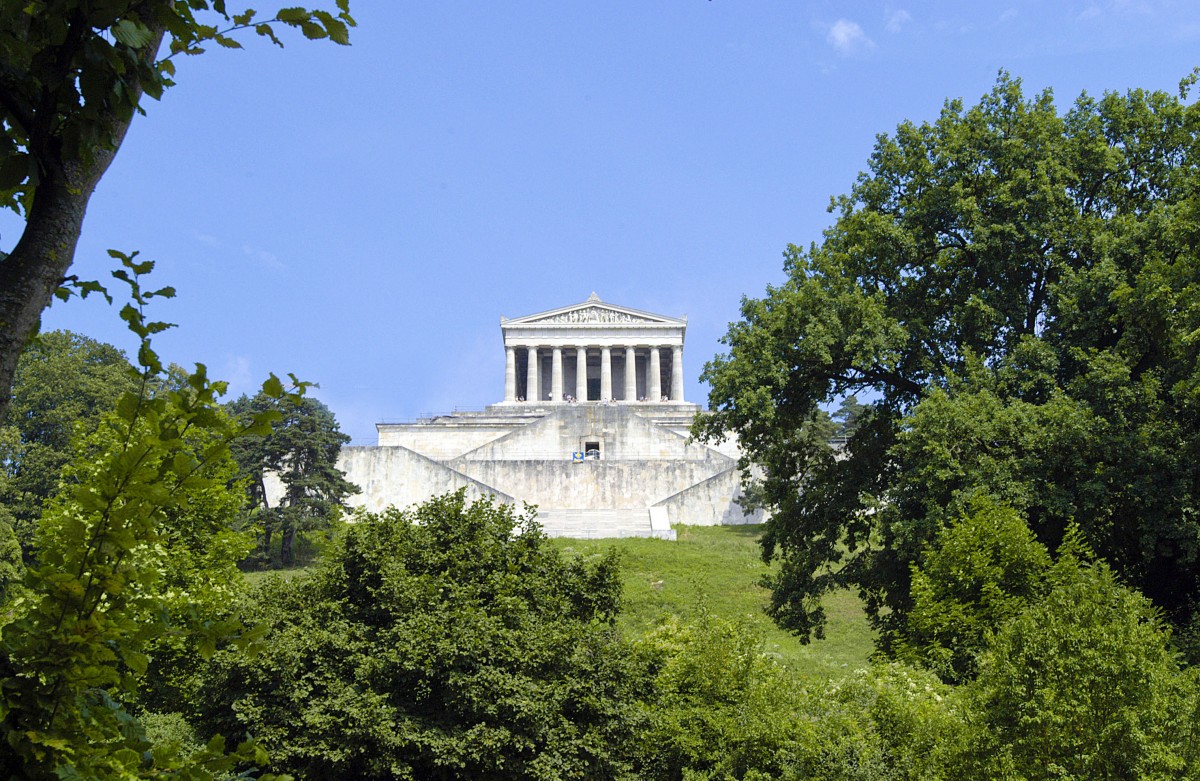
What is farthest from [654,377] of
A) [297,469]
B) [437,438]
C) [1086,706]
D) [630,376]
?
[1086,706]

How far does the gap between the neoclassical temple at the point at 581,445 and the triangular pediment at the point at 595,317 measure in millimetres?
78

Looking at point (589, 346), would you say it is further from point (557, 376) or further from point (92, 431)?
point (92, 431)

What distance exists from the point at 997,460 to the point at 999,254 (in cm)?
475

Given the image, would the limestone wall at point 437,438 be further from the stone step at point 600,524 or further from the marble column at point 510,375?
the stone step at point 600,524

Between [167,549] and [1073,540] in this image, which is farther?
Result: [167,549]

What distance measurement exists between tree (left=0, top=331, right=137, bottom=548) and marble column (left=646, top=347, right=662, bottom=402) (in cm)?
4096

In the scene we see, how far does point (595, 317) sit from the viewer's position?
8550 centimetres

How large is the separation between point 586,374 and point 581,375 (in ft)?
6.27

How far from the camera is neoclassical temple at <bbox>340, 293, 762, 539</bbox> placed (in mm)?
46875

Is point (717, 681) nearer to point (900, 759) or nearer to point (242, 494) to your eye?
point (900, 759)

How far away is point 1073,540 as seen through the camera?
16891mm

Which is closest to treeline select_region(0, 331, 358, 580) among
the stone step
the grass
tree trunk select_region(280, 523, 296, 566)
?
tree trunk select_region(280, 523, 296, 566)

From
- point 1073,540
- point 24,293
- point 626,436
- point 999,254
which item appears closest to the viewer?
point 24,293

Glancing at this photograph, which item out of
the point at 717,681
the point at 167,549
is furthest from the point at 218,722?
the point at 717,681
